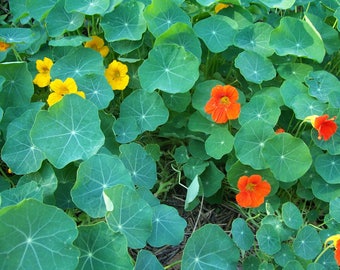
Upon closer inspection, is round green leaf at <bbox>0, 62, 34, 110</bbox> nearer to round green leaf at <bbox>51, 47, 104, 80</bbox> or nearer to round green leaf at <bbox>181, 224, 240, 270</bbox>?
round green leaf at <bbox>51, 47, 104, 80</bbox>

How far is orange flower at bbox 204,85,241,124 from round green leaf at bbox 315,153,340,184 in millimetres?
384

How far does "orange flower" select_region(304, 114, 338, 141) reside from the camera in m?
1.85

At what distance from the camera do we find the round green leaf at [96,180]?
5.49 feet

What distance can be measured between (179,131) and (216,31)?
49 centimetres

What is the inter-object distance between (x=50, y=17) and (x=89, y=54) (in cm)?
28

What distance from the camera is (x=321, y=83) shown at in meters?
2.11

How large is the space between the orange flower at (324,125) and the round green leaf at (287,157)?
0.08 m

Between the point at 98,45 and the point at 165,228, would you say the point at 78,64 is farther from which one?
the point at 165,228

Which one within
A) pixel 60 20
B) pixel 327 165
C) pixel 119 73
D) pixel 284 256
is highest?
pixel 60 20

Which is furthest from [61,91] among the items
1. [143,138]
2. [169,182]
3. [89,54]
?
[169,182]

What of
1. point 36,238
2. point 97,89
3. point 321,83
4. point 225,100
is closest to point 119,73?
point 97,89

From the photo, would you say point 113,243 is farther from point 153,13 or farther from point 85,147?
point 153,13

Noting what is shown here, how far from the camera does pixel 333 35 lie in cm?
229

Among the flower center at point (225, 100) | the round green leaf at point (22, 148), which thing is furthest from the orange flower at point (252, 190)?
the round green leaf at point (22, 148)
